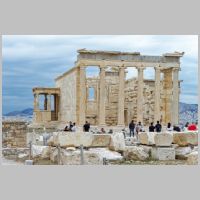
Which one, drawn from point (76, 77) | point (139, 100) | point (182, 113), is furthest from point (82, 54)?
point (182, 113)

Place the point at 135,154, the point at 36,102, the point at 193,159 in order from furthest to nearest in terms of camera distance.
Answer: the point at 36,102
the point at 135,154
the point at 193,159

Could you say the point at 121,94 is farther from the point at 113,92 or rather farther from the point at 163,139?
the point at 163,139

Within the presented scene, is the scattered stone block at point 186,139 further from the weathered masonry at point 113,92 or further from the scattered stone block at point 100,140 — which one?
the weathered masonry at point 113,92

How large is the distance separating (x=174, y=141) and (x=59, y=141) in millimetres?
3354

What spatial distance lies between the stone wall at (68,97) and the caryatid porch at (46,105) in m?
0.98

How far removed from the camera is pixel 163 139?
47.4ft

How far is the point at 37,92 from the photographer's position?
155 ft

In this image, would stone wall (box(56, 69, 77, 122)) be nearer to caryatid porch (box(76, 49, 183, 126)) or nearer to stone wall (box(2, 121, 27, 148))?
caryatid porch (box(76, 49, 183, 126))

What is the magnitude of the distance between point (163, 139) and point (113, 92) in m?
31.5

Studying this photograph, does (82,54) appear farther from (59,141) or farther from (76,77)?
(59,141)

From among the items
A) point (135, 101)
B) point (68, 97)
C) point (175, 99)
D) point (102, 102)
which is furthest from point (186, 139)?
point (135, 101)

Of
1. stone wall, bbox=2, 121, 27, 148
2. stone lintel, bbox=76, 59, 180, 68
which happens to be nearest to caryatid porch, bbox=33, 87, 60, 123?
stone lintel, bbox=76, 59, 180, 68

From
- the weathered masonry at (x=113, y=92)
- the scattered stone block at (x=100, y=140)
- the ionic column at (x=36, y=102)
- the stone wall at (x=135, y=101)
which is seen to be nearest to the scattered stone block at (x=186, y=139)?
the scattered stone block at (x=100, y=140)

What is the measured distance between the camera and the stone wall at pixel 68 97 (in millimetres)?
41097
